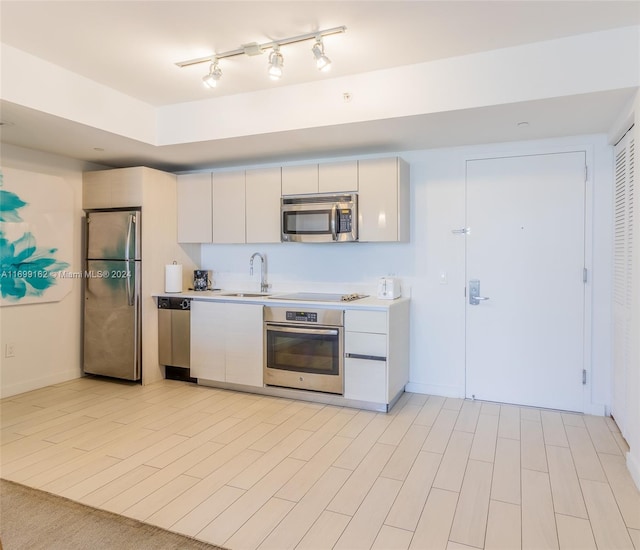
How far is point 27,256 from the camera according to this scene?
4062 mm

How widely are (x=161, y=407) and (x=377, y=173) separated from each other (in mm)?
2732

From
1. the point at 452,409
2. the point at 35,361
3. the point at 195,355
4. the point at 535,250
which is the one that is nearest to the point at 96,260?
the point at 35,361

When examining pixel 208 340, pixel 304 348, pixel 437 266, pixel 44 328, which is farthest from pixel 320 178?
pixel 44 328

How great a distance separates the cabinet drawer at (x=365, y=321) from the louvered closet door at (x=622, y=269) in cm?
164

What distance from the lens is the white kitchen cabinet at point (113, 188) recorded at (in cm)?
431

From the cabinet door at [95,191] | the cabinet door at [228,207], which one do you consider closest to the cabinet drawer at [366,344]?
the cabinet door at [228,207]

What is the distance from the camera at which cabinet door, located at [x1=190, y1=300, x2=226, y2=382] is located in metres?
4.20

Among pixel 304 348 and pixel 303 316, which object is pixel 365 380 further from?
pixel 303 316

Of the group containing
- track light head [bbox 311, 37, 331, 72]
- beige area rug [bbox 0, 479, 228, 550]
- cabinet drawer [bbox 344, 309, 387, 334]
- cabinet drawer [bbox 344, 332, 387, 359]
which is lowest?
beige area rug [bbox 0, 479, 228, 550]

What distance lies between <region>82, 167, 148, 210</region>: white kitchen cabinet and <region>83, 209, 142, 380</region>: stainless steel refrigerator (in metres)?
0.10

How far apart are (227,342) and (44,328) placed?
1.82 meters

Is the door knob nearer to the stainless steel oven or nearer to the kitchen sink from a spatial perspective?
the stainless steel oven

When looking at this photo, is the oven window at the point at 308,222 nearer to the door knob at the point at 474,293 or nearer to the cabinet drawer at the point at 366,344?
the cabinet drawer at the point at 366,344

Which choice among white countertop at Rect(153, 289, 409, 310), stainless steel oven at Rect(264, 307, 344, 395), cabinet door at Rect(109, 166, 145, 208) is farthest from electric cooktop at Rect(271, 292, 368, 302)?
cabinet door at Rect(109, 166, 145, 208)
